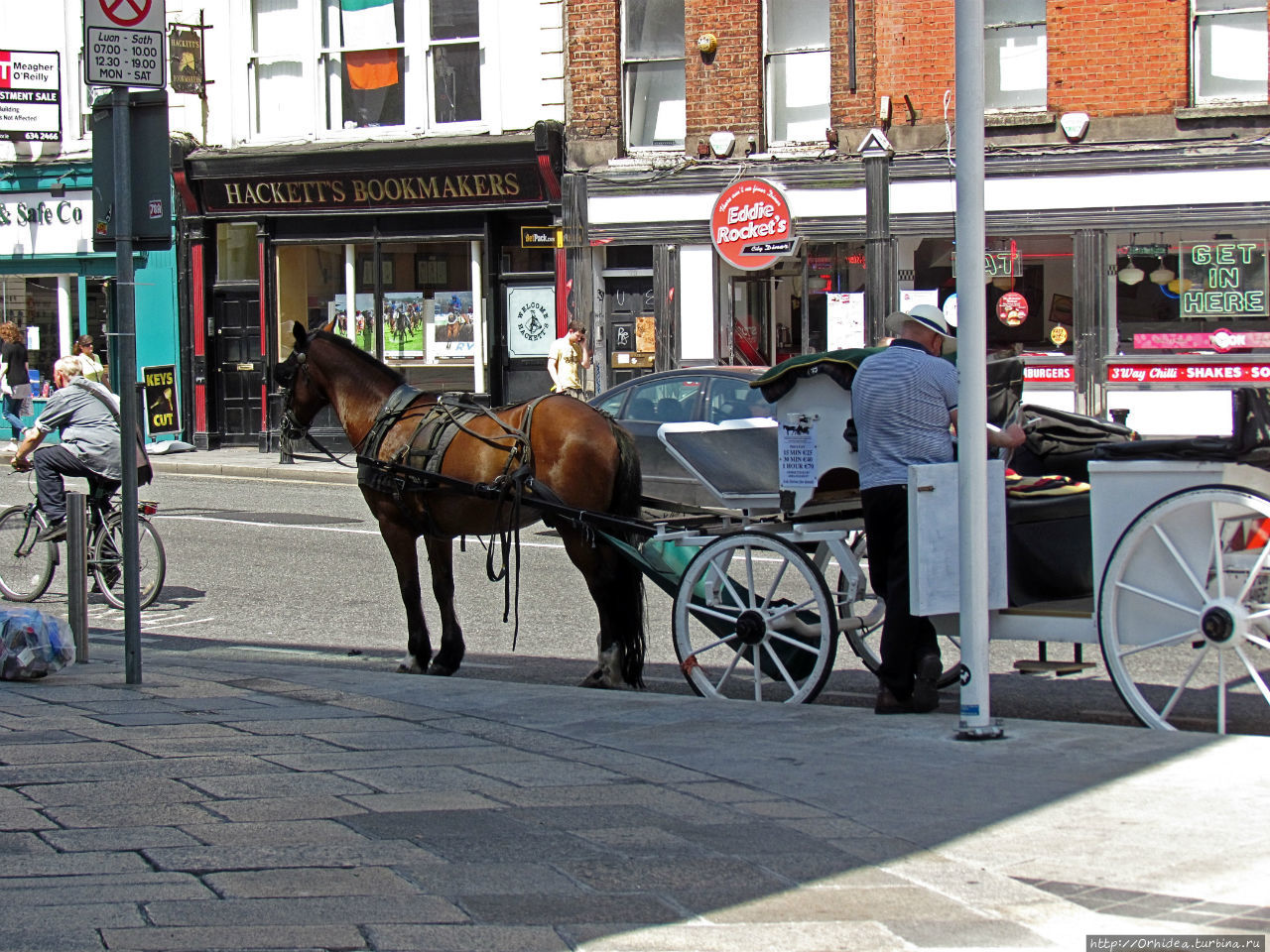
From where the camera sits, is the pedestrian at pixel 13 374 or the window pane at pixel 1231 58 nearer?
the window pane at pixel 1231 58

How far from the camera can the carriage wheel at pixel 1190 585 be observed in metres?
6.14

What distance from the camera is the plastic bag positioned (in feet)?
26.5

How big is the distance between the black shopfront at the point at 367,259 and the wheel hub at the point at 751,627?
51.7 feet

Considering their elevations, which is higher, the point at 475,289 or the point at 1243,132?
the point at 1243,132

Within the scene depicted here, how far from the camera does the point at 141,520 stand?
459 inches

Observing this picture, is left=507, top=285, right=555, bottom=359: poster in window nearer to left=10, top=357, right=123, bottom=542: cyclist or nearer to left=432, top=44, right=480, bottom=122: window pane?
left=432, top=44, right=480, bottom=122: window pane

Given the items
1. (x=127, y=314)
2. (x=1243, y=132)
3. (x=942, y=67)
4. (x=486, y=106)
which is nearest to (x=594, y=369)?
(x=486, y=106)

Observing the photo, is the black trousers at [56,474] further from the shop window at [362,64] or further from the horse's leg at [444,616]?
the shop window at [362,64]

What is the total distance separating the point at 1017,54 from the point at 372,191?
9.67 metres

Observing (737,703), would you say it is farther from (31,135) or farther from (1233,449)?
(31,135)

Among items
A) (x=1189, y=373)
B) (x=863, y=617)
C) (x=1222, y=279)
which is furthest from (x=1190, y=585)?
(x=1222, y=279)

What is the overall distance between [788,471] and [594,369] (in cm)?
1507

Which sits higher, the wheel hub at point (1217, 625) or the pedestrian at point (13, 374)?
the pedestrian at point (13, 374)

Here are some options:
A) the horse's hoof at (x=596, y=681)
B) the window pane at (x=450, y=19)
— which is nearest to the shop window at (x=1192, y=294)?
the window pane at (x=450, y=19)
